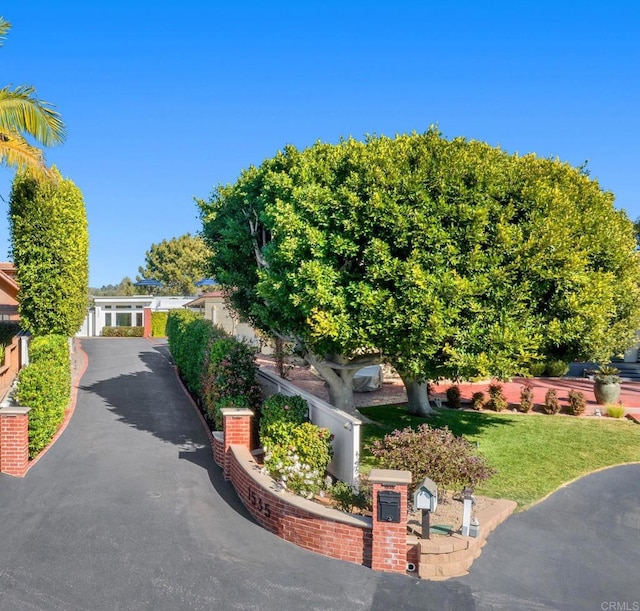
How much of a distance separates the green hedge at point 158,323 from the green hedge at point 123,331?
1188 millimetres

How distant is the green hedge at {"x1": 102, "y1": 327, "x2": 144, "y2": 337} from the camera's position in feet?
138

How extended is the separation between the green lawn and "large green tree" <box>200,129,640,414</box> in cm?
267

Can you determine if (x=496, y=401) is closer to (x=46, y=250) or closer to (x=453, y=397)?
(x=453, y=397)

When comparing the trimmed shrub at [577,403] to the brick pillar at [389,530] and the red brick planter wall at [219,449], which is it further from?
the brick pillar at [389,530]

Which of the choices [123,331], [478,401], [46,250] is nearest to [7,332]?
[46,250]

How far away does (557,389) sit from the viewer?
23.9 meters

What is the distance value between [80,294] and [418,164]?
42.7 feet

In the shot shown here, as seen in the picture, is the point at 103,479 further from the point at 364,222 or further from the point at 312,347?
the point at 364,222

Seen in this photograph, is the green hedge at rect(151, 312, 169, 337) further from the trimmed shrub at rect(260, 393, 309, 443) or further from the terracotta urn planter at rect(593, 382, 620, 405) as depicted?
the trimmed shrub at rect(260, 393, 309, 443)

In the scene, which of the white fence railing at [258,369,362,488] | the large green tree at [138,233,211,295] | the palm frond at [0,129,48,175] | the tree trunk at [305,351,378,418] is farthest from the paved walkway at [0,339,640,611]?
the large green tree at [138,233,211,295]

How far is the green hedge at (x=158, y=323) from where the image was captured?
4137cm

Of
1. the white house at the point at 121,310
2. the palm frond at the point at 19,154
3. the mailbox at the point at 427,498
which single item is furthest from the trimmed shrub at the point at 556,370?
the white house at the point at 121,310

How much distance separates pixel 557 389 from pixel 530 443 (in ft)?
35.4

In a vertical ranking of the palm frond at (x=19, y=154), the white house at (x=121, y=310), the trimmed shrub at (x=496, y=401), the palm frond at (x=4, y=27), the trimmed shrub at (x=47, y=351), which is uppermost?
the palm frond at (x=4, y=27)
